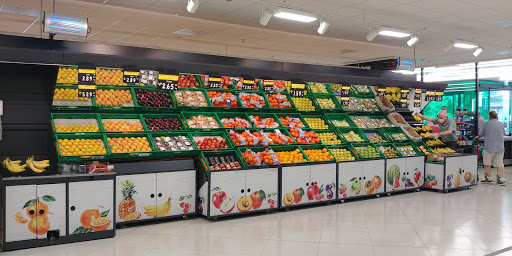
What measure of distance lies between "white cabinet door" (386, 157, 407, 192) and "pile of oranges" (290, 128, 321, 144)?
5.81 feet

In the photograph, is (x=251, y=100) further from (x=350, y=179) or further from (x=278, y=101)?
(x=350, y=179)

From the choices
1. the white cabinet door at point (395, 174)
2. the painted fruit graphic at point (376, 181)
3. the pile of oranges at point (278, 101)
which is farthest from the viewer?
the white cabinet door at point (395, 174)

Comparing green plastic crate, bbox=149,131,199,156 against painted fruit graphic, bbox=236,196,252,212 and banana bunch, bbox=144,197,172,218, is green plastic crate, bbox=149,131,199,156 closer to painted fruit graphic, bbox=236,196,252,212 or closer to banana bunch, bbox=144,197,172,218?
banana bunch, bbox=144,197,172,218

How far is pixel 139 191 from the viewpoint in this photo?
251 inches

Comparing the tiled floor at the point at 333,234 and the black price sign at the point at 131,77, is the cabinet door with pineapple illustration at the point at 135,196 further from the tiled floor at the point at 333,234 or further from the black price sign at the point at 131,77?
the black price sign at the point at 131,77

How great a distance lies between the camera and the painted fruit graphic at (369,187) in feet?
28.8

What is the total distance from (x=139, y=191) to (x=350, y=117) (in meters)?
5.42

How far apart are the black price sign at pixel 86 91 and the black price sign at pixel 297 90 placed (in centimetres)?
391

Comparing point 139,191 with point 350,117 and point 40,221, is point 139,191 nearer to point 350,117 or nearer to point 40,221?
point 40,221

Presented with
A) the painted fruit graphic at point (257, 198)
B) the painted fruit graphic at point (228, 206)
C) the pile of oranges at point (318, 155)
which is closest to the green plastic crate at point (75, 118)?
the painted fruit graphic at point (228, 206)

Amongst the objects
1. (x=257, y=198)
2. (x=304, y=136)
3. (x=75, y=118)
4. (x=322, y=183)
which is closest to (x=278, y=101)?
(x=304, y=136)

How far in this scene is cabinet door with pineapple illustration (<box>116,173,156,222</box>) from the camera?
20.4ft

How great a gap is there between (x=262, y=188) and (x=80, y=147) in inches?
115

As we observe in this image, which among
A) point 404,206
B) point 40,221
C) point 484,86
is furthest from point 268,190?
point 484,86
